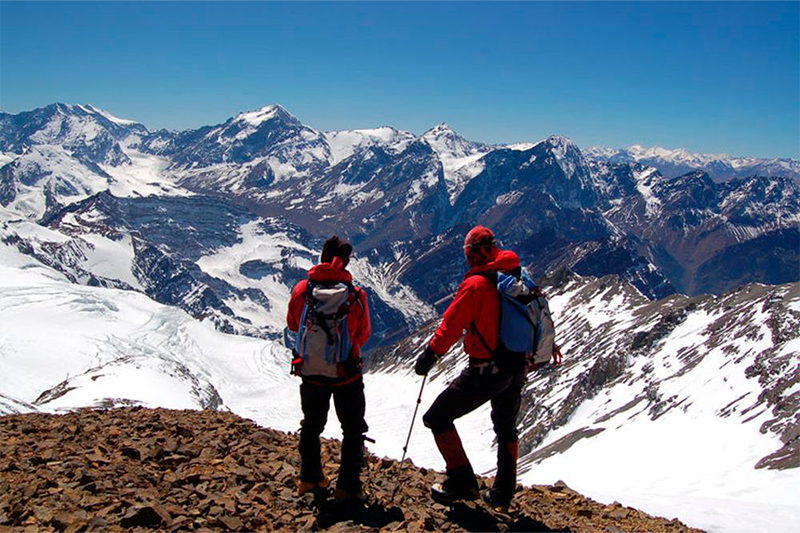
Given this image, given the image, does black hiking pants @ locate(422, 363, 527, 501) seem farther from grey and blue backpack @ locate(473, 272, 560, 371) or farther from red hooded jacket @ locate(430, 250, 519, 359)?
red hooded jacket @ locate(430, 250, 519, 359)

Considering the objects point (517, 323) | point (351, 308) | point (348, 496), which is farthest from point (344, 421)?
point (517, 323)

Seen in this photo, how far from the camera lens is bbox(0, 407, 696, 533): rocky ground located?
30.8 feet

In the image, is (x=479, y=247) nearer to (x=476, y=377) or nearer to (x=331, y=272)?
(x=476, y=377)

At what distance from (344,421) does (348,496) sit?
1.43 metres

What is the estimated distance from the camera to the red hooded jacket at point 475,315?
33.9 feet

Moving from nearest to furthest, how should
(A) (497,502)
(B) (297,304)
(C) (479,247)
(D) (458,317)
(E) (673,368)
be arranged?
(D) (458,317)
(C) (479,247)
(B) (297,304)
(A) (497,502)
(E) (673,368)

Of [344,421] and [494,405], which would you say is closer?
[344,421]

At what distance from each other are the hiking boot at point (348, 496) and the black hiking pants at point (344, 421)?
0.06 meters

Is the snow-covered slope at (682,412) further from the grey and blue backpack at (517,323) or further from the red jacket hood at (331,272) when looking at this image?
the red jacket hood at (331,272)

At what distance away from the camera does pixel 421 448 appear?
84125 millimetres

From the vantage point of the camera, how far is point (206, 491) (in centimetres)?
1074

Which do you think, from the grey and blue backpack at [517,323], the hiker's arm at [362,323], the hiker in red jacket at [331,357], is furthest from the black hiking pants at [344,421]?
the grey and blue backpack at [517,323]

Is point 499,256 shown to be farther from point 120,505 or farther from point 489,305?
point 120,505

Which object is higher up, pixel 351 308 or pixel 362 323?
pixel 351 308
